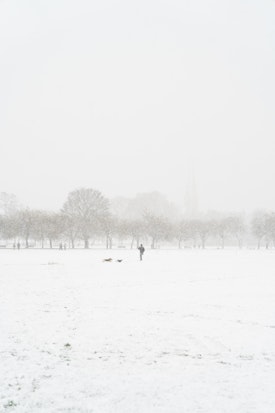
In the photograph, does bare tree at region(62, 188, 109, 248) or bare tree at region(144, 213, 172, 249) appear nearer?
bare tree at region(62, 188, 109, 248)

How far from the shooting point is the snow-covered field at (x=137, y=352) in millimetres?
8125

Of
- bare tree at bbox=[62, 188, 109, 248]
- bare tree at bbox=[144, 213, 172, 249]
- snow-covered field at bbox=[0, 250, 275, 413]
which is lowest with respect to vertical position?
snow-covered field at bbox=[0, 250, 275, 413]

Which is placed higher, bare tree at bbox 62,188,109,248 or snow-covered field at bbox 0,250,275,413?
bare tree at bbox 62,188,109,248

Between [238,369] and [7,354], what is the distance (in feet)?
23.8

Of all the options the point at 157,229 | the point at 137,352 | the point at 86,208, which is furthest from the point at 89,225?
the point at 137,352

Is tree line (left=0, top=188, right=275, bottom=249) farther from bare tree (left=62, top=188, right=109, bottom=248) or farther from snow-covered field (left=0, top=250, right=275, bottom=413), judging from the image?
snow-covered field (left=0, top=250, right=275, bottom=413)

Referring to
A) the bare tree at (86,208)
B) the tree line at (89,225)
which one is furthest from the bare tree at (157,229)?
the bare tree at (86,208)

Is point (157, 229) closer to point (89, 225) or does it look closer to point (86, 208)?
point (89, 225)

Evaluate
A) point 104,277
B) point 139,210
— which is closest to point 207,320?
point 104,277

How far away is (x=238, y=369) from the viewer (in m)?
9.94

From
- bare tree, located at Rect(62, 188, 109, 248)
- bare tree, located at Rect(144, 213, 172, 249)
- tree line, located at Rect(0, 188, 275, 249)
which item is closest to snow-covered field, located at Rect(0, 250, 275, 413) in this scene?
tree line, located at Rect(0, 188, 275, 249)

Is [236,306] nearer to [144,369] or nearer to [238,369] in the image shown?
[238,369]

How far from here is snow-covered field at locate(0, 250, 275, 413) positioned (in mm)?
8125

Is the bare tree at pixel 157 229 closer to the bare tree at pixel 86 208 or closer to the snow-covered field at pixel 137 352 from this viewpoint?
the bare tree at pixel 86 208
